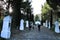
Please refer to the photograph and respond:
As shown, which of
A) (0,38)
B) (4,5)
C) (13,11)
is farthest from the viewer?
(13,11)

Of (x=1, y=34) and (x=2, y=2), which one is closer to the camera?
(x=1, y=34)

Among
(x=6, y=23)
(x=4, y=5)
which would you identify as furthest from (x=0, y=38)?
(x=4, y=5)

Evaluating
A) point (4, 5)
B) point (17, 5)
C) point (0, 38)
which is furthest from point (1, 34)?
point (17, 5)

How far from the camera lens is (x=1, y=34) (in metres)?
15.7

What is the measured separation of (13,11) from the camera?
35.2 m

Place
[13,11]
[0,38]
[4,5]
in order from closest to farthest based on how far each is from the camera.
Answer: [0,38] < [4,5] < [13,11]

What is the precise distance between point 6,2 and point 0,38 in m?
18.1

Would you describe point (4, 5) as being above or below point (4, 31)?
above

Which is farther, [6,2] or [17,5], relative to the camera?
[17,5]

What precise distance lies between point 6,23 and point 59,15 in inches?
724

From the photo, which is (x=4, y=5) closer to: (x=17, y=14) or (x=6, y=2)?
(x=6, y=2)

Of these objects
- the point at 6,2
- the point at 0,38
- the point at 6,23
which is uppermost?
the point at 6,2

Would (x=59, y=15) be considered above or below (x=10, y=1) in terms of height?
below

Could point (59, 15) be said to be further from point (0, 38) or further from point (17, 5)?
point (0, 38)
